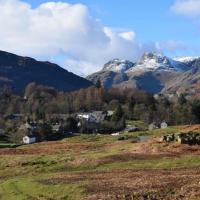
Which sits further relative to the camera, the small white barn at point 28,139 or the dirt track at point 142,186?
the small white barn at point 28,139

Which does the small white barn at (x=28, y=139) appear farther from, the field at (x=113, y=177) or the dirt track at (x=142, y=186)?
the dirt track at (x=142, y=186)

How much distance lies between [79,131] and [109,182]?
153 m

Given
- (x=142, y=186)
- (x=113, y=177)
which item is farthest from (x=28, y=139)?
(x=142, y=186)

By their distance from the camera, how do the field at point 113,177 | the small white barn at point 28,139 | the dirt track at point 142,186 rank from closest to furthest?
1. the dirt track at point 142,186
2. the field at point 113,177
3. the small white barn at point 28,139

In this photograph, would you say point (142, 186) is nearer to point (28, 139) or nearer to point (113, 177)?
point (113, 177)

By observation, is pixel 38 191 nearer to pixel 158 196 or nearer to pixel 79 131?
pixel 158 196

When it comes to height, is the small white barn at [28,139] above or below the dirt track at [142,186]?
above

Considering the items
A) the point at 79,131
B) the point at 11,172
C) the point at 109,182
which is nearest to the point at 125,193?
the point at 109,182

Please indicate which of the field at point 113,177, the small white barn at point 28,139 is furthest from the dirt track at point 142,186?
the small white barn at point 28,139

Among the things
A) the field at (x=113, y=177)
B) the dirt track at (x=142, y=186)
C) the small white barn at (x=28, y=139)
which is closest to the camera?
the dirt track at (x=142, y=186)

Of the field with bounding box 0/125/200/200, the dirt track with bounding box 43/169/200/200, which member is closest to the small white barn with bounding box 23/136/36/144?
the field with bounding box 0/125/200/200

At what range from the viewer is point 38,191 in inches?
1609

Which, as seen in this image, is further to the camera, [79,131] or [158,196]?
[79,131]

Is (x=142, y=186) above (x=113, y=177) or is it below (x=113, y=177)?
above
